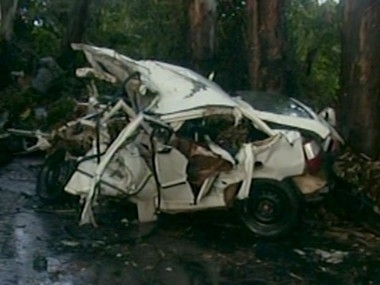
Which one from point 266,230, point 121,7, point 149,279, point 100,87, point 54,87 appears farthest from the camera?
point 121,7

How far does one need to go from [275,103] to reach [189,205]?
1763 mm

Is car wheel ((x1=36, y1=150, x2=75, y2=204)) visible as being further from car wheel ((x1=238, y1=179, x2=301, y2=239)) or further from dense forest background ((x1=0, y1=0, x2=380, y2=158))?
dense forest background ((x1=0, y1=0, x2=380, y2=158))

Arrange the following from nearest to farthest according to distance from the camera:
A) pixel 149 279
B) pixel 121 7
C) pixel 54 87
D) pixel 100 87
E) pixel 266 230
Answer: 1. pixel 149 279
2. pixel 266 230
3. pixel 100 87
4. pixel 54 87
5. pixel 121 7

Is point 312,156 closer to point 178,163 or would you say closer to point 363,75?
point 178,163

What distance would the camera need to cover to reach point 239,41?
16.0 m

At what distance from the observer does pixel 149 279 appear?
23.1ft

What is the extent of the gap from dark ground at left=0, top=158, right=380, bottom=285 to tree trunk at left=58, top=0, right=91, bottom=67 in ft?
36.1

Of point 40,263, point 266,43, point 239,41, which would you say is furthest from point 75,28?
point 40,263

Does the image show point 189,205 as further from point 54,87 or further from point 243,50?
point 54,87

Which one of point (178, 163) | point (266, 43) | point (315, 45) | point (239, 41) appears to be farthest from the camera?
point (315, 45)

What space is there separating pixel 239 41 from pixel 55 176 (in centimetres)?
700

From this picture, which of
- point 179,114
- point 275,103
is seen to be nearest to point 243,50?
point 275,103

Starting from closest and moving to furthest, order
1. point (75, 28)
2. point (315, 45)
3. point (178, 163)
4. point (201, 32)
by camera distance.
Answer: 1. point (178, 163)
2. point (201, 32)
3. point (315, 45)
4. point (75, 28)

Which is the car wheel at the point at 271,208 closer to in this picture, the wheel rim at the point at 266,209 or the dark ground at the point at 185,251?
the wheel rim at the point at 266,209
